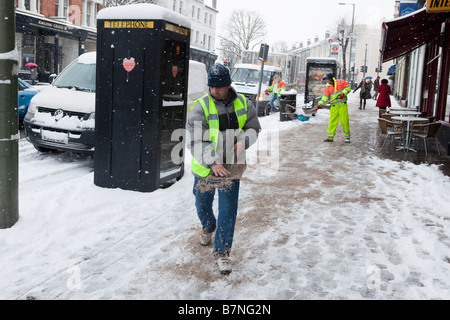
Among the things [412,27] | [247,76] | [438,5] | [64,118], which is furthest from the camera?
[247,76]

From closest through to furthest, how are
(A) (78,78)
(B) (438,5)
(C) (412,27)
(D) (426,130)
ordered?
(B) (438,5), (A) (78,78), (D) (426,130), (C) (412,27)

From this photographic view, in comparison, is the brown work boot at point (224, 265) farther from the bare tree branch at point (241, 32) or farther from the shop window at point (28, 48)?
the bare tree branch at point (241, 32)

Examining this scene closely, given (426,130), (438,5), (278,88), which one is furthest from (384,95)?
(438,5)

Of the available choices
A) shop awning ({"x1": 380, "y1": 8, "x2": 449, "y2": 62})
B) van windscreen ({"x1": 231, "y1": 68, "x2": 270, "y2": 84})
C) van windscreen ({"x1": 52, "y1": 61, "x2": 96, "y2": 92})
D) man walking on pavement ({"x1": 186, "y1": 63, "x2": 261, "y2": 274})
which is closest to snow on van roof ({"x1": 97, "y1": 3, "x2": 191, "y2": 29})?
man walking on pavement ({"x1": 186, "y1": 63, "x2": 261, "y2": 274})

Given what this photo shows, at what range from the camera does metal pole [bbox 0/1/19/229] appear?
4449 mm

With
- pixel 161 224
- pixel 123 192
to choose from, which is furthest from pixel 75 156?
pixel 161 224

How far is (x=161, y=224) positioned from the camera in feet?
17.1

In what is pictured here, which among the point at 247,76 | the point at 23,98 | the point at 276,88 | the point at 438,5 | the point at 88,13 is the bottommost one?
the point at 23,98

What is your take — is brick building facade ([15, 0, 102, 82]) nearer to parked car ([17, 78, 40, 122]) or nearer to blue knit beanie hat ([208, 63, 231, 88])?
parked car ([17, 78, 40, 122])

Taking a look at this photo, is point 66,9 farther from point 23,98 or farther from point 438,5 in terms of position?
point 438,5

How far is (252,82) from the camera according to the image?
71.5 feet

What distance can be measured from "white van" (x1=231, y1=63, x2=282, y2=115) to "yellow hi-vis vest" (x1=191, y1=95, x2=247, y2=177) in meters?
16.5

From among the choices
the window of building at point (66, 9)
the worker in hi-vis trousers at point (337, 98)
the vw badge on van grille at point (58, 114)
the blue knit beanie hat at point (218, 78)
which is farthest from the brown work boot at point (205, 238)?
the window of building at point (66, 9)

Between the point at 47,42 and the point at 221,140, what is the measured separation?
33327 millimetres
